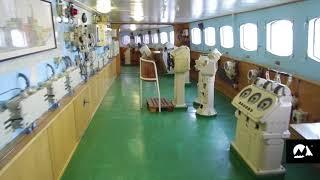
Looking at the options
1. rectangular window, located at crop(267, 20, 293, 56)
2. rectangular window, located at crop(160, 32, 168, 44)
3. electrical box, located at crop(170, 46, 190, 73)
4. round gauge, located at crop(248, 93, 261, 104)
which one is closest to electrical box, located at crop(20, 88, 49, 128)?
round gauge, located at crop(248, 93, 261, 104)

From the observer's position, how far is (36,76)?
10.8 feet

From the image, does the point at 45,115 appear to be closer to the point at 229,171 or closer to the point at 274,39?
the point at 229,171

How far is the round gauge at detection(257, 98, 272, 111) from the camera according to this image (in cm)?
321

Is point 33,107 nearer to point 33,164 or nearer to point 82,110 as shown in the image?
point 33,164

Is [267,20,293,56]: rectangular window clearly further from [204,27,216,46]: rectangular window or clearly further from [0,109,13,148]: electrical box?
[0,109,13,148]: electrical box

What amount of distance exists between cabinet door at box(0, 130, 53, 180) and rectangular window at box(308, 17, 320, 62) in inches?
152

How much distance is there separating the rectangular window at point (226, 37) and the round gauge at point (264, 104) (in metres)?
4.70

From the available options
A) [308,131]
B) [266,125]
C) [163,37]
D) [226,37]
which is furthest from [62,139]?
[163,37]

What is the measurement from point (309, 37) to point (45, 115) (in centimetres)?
392

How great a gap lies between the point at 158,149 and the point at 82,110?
1.49 meters

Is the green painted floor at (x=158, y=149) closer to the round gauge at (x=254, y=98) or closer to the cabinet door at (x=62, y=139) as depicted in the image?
the cabinet door at (x=62, y=139)

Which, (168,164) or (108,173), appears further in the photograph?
(168,164)

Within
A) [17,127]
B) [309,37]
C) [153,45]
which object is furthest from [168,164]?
[153,45]

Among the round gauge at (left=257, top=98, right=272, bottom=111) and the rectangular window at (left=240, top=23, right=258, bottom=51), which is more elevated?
the rectangular window at (left=240, top=23, right=258, bottom=51)
